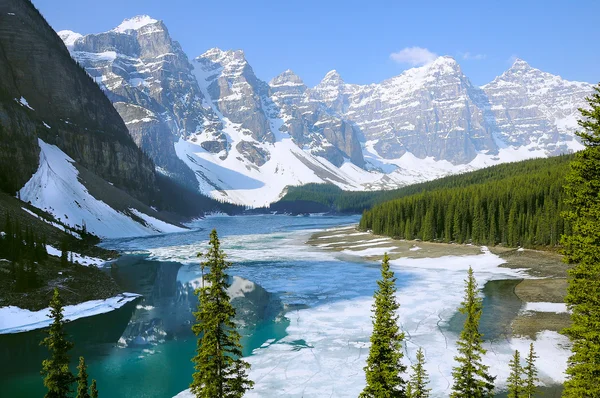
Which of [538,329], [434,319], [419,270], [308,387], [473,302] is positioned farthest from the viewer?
[419,270]

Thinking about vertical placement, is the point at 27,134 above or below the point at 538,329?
above

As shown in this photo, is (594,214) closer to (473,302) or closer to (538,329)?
(473,302)

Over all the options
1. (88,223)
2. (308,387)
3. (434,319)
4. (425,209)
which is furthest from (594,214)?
(88,223)

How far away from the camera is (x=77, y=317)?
39125 millimetres

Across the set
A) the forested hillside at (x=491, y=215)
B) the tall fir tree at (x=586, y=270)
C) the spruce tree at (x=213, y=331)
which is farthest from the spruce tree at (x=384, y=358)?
the forested hillside at (x=491, y=215)

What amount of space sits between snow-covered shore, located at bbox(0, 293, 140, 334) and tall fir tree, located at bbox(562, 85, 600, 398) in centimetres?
3842

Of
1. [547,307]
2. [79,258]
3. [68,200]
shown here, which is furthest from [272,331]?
[68,200]

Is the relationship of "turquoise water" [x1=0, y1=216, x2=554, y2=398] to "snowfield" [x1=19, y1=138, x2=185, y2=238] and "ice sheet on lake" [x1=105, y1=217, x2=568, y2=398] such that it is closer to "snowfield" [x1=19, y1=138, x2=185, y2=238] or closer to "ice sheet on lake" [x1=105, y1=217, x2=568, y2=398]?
"ice sheet on lake" [x1=105, y1=217, x2=568, y2=398]

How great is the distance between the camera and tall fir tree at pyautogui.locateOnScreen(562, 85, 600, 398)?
14203 mm

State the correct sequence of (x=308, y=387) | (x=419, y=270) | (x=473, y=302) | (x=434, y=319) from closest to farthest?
(x=473, y=302)
(x=308, y=387)
(x=434, y=319)
(x=419, y=270)

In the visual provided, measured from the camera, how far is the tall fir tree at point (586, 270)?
1420 centimetres

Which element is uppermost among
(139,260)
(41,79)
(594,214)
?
(41,79)

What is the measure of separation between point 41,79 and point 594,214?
176119 mm

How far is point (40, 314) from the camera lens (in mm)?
38250
